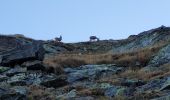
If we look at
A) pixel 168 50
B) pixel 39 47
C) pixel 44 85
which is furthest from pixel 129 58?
pixel 44 85

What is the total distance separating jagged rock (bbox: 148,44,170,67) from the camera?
95.4 ft

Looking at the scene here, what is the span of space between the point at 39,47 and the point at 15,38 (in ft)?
66.3

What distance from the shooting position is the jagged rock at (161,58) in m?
29.1

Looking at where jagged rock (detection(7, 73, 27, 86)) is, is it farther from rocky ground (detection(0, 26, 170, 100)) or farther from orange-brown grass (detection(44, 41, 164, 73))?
orange-brown grass (detection(44, 41, 164, 73))

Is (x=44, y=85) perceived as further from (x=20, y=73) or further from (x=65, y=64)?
(x=65, y=64)

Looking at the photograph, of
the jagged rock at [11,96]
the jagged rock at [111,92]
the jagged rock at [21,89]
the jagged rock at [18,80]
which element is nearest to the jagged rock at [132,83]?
the jagged rock at [111,92]

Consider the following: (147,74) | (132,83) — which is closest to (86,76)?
(147,74)

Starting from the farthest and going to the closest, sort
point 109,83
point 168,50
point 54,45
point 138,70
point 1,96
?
1. point 54,45
2. point 168,50
3. point 138,70
4. point 109,83
5. point 1,96

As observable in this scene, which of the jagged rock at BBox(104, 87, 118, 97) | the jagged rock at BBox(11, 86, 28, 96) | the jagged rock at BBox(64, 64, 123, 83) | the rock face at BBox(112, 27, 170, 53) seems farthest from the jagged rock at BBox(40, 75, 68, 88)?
the rock face at BBox(112, 27, 170, 53)

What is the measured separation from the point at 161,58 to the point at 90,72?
4.33m

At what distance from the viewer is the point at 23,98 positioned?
22703 mm

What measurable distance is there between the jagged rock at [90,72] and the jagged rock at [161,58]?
1.95 m

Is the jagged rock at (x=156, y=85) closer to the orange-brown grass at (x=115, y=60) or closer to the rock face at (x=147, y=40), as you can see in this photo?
the orange-brown grass at (x=115, y=60)

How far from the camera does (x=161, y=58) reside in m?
29.8
